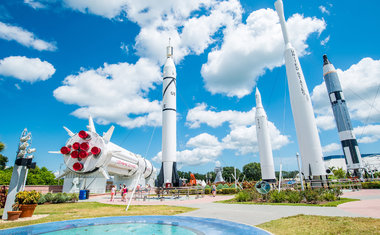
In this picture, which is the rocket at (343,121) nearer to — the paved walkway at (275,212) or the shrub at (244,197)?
the paved walkway at (275,212)

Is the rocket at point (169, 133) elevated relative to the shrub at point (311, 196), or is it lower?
elevated

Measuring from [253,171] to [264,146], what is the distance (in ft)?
226

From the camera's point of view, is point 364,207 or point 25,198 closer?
point 25,198

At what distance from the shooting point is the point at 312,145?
58.9 ft

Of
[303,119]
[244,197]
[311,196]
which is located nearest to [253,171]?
[303,119]

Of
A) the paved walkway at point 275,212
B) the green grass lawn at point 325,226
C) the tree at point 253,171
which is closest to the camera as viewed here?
the green grass lawn at point 325,226

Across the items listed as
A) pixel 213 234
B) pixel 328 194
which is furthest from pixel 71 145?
pixel 328 194

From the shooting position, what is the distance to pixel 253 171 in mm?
90188

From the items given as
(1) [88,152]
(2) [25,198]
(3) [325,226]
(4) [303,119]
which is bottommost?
(3) [325,226]

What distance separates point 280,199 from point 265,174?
1359 centimetres

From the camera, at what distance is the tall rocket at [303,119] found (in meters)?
17.7

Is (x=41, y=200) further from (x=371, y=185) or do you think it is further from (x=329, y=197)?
(x=371, y=185)

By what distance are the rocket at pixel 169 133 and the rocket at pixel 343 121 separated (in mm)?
28154

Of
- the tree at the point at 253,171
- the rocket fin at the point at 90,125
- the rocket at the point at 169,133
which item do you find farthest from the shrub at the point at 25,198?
the tree at the point at 253,171
